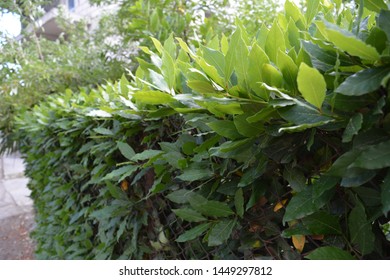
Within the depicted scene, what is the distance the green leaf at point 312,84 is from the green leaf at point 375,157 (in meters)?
0.16

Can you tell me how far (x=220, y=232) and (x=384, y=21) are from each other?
0.81m

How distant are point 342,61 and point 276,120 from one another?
232mm

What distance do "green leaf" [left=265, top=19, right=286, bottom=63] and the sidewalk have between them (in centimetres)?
469

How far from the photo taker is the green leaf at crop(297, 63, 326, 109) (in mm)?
789

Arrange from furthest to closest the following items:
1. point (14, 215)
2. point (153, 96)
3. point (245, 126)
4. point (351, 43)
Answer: point (14, 215) → point (153, 96) → point (245, 126) → point (351, 43)

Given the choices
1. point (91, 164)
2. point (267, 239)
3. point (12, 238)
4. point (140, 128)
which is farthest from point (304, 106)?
point (12, 238)

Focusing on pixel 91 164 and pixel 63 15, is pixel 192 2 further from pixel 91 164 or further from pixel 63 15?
pixel 63 15

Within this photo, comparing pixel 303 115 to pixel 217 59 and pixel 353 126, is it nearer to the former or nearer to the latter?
pixel 353 126

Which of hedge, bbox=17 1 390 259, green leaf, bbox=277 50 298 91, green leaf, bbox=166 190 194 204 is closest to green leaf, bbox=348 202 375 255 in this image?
hedge, bbox=17 1 390 259

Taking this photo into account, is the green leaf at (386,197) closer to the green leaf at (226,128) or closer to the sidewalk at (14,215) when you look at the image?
the green leaf at (226,128)

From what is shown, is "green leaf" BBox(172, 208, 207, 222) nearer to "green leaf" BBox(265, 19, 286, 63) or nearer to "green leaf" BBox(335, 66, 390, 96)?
"green leaf" BBox(265, 19, 286, 63)

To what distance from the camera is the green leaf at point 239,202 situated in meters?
1.16

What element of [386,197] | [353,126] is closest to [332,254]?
[386,197]

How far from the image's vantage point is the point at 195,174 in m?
1.24
